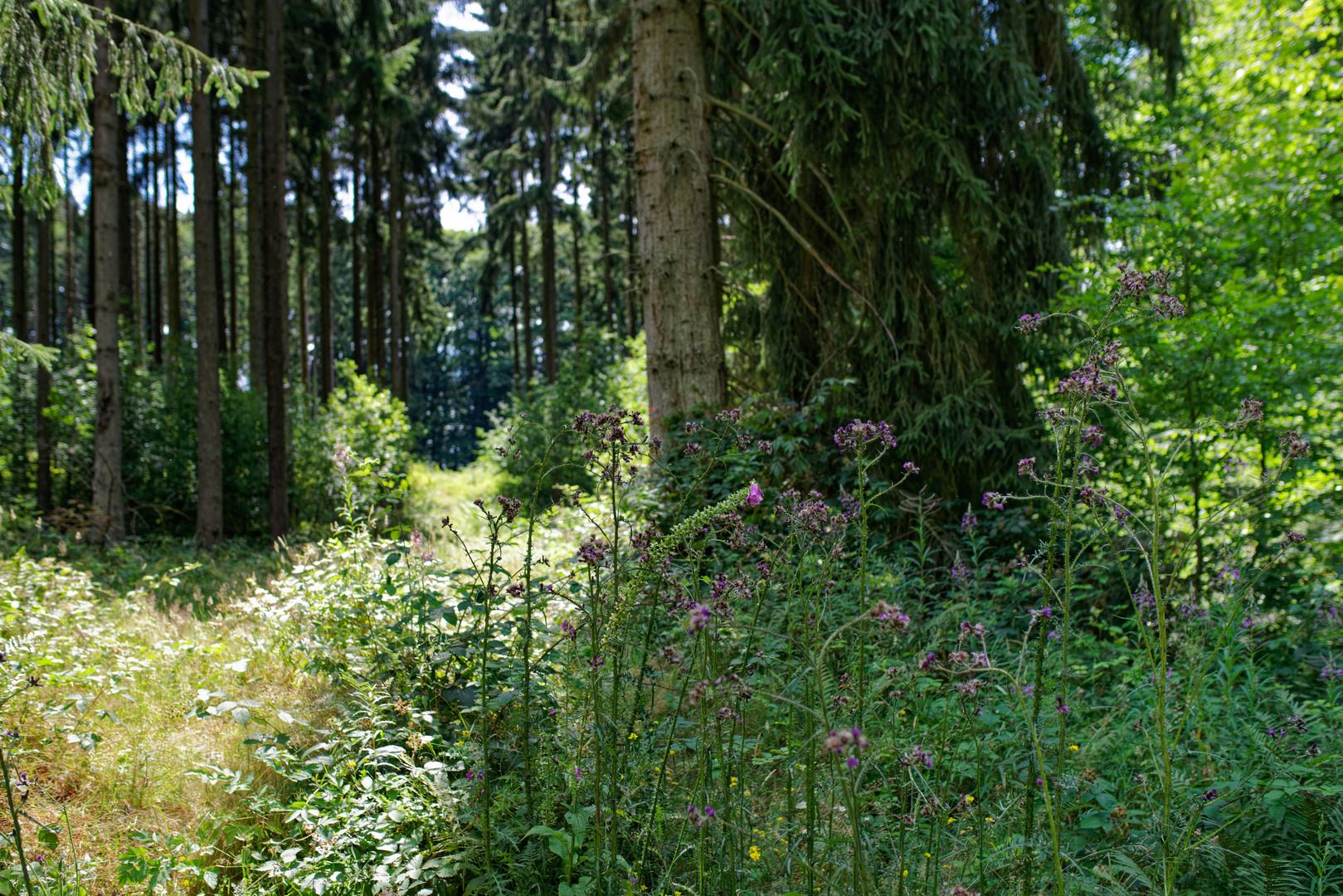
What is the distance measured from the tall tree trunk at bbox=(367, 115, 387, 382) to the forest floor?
13.9 meters

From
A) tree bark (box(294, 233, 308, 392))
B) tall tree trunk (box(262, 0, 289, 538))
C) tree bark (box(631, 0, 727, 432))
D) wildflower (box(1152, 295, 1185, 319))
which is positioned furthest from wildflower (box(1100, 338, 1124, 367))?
tree bark (box(294, 233, 308, 392))

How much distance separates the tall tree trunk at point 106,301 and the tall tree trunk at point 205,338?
2.82 feet

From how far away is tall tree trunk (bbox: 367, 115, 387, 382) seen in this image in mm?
18156

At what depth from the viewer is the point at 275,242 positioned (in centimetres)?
1062

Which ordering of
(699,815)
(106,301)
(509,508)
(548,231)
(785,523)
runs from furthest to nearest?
1. (548,231)
2. (106,301)
3. (785,523)
4. (509,508)
5. (699,815)

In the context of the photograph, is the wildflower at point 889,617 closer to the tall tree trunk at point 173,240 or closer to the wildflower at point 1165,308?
the wildflower at point 1165,308

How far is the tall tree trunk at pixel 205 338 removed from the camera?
9.39 metres

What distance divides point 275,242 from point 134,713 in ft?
29.1

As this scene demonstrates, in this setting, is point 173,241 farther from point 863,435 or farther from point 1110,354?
point 1110,354

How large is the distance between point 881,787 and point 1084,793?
27.4 inches

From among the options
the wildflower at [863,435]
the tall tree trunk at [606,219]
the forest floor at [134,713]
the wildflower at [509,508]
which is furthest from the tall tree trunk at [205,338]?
the tall tree trunk at [606,219]

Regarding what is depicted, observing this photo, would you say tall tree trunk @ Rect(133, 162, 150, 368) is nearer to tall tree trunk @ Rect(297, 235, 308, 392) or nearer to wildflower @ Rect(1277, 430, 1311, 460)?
tall tree trunk @ Rect(297, 235, 308, 392)

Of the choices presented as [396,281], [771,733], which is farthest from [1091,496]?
[396,281]

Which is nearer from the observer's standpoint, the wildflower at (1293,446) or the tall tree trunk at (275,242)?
the wildflower at (1293,446)
